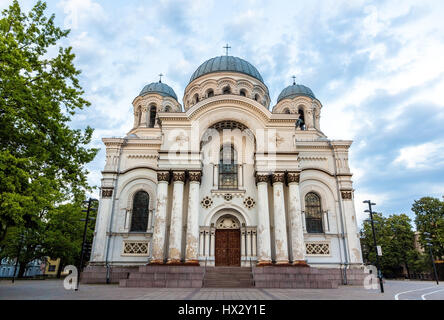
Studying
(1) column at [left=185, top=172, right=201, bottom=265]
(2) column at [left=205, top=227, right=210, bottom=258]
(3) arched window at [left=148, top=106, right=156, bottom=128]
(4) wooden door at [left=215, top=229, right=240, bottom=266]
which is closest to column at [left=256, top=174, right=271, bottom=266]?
(4) wooden door at [left=215, top=229, right=240, bottom=266]

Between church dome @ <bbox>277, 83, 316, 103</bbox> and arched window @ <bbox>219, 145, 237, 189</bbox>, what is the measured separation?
10.0 metres

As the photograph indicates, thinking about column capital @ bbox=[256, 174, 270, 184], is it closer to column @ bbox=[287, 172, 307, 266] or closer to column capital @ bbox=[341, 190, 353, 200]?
column @ bbox=[287, 172, 307, 266]

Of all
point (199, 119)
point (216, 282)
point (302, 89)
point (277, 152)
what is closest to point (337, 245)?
point (277, 152)

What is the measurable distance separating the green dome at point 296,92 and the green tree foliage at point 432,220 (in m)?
20.5

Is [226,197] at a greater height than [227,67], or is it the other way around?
[227,67]

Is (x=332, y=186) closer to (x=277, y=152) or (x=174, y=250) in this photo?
(x=277, y=152)

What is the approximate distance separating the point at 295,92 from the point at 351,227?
14.2 meters

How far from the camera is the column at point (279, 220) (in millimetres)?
17016

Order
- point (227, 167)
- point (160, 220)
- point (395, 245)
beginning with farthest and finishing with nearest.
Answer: point (395, 245)
point (227, 167)
point (160, 220)

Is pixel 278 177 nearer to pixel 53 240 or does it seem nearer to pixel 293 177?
pixel 293 177

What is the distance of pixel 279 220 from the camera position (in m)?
17.7

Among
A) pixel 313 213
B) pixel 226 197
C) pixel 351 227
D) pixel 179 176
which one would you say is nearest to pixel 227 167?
pixel 226 197

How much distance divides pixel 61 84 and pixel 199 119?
33.4 ft

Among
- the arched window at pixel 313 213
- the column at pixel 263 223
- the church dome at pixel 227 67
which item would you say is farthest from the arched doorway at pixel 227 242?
the church dome at pixel 227 67
